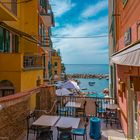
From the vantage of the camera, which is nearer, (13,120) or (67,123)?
(13,120)

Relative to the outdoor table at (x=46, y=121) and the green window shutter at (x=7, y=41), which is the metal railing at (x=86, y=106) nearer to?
the outdoor table at (x=46, y=121)

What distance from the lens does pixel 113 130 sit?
40.3 ft

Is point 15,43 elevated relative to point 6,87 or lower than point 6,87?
elevated

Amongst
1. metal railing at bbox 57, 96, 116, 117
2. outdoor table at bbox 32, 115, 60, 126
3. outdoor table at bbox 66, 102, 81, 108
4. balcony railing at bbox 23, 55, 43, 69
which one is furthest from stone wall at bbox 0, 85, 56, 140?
balcony railing at bbox 23, 55, 43, 69

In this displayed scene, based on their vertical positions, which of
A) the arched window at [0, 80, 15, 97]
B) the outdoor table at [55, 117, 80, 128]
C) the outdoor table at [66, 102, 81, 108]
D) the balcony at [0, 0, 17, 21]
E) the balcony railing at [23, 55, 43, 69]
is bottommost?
the outdoor table at [55, 117, 80, 128]

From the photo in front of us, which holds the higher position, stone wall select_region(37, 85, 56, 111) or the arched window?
the arched window

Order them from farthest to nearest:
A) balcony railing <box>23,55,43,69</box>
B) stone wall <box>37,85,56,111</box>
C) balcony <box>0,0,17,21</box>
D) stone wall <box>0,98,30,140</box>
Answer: balcony railing <box>23,55,43,69</box> < stone wall <box>37,85,56,111</box> < balcony <box>0,0,17,21</box> < stone wall <box>0,98,30,140</box>

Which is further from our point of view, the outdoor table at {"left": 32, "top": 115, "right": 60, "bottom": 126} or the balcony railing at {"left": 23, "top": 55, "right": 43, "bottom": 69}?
the balcony railing at {"left": 23, "top": 55, "right": 43, "bottom": 69}

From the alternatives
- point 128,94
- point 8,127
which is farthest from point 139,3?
point 8,127

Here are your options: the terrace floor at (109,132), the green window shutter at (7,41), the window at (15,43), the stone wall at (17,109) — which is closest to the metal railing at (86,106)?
the stone wall at (17,109)

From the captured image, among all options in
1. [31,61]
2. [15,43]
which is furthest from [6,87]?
[15,43]

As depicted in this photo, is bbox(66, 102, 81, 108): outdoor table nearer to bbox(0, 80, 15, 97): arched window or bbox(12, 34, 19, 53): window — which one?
bbox(0, 80, 15, 97): arched window

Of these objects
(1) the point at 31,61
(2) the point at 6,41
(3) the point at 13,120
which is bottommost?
(3) the point at 13,120

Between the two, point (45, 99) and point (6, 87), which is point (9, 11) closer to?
point (6, 87)
